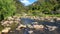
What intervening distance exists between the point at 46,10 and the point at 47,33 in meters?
54.4

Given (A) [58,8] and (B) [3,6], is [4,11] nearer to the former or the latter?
(B) [3,6]

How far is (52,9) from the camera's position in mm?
77688

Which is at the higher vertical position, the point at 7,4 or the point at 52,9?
the point at 7,4

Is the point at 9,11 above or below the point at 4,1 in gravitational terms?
below

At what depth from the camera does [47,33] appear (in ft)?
68.3

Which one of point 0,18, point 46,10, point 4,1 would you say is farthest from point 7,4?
point 46,10

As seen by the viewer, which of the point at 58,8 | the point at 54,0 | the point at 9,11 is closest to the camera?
the point at 9,11

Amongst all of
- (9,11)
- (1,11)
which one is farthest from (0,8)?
(9,11)

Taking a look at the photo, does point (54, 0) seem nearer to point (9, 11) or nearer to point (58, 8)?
point (58, 8)

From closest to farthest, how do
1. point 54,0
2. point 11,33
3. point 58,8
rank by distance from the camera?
point 11,33, point 58,8, point 54,0

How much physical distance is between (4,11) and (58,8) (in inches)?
1620

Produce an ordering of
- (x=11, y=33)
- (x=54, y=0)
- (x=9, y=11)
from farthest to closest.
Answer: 1. (x=54, y=0)
2. (x=9, y=11)
3. (x=11, y=33)

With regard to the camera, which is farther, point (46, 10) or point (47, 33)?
point (46, 10)

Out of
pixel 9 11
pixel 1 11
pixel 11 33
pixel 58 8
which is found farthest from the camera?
Result: pixel 58 8
